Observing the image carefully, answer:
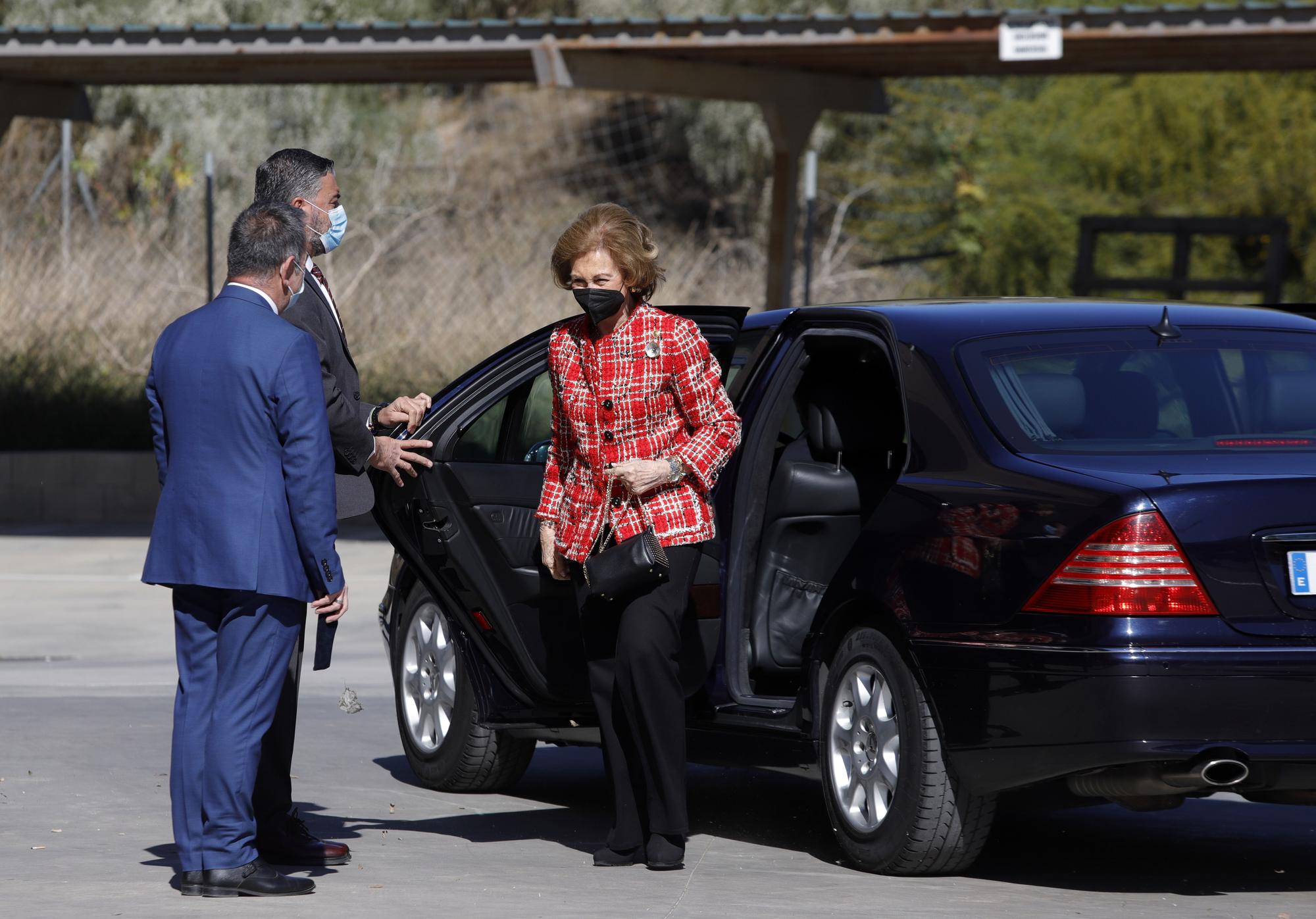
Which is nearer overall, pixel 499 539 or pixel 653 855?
pixel 653 855

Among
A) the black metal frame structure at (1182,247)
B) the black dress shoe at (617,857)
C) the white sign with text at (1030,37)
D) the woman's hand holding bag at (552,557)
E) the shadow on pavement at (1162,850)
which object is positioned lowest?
the shadow on pavement at (1162,850)

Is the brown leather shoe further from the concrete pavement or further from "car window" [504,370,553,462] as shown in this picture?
"car window" [504,370,553,462]

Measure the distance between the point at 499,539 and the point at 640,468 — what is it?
895mm

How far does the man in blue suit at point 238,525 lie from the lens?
18.4ft

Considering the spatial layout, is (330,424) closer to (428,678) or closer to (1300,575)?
(428,678)

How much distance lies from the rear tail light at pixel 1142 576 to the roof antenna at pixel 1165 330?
1.02 meters

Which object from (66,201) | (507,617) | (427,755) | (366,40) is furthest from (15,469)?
(507,617)

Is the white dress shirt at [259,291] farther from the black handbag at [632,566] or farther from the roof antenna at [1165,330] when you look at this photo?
the roof antenna at [1165,330]

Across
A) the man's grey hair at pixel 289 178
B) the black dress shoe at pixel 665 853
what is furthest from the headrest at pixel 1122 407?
the man's grey hair at pixel 289 178

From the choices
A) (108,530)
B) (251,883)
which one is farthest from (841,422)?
(108,530)

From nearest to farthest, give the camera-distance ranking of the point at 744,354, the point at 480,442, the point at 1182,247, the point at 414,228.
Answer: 1. the point at 480,442
2. the point at 744,354
3. the point at 1182,247
4. the point at 414,228

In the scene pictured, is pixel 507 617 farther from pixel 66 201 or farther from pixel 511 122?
pixel 511 122

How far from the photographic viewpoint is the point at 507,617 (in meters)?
6.66

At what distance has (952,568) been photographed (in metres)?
5.73
